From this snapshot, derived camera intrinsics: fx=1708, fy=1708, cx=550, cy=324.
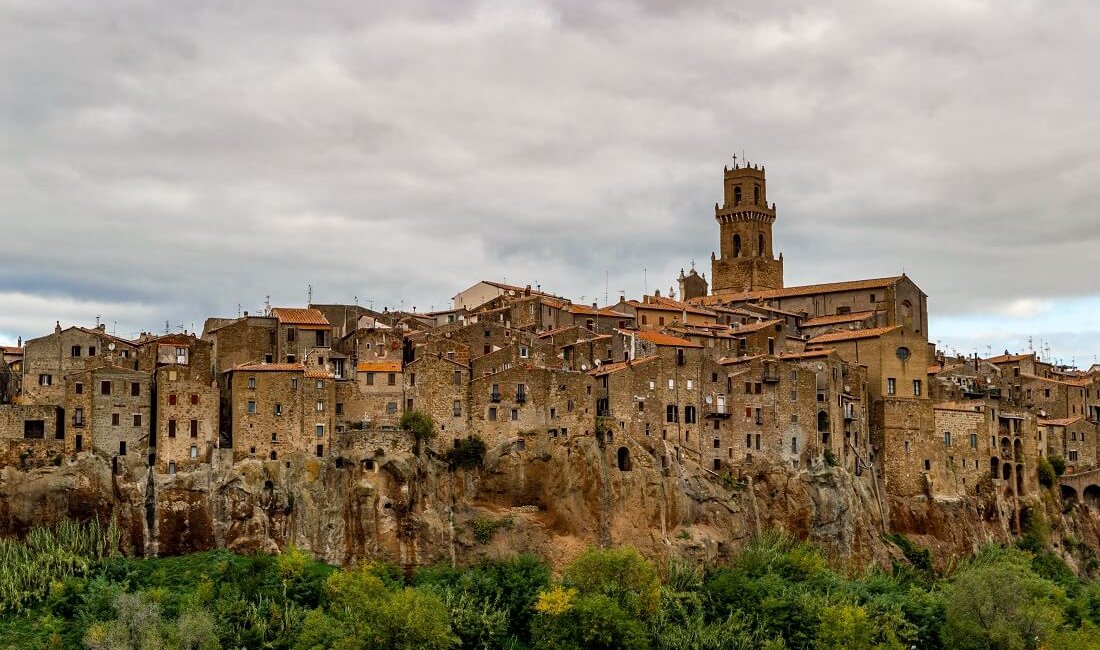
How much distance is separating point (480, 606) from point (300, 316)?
21.7 meters

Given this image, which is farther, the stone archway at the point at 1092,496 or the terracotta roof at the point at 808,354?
the stone archway at the point at 1092,496

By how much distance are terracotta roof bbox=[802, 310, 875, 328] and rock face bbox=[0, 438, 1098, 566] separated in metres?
19.4

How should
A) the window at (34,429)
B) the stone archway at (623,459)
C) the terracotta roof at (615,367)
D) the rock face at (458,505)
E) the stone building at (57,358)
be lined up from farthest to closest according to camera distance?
the terracotta roof at (615,367) < the stone archway at (623,459) < the stone building at (57,358) < the window at (34,429) < the rock face at (458,505)

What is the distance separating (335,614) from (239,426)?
1205cm

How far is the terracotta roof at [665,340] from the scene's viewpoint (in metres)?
95.8

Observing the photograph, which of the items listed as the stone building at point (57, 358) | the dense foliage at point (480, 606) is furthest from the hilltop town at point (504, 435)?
the dense foliage at point (480, 606)

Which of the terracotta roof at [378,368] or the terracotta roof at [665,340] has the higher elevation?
the terracotta roof at [665,340]

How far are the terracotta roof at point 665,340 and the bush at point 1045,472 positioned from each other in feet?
83.6

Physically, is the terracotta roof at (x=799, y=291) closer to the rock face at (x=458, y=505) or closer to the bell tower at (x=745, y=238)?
the bell tower at (x=745, y=238)

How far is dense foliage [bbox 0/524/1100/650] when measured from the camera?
77.4m

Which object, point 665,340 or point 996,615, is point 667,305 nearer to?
point 665,340

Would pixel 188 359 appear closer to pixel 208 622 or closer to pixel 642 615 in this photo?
pixel 208 622

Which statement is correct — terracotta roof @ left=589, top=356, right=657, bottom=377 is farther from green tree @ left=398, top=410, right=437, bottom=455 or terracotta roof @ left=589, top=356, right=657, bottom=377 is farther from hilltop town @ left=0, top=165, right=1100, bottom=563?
green tree @ left=398, top=410, right=437, bottom=455

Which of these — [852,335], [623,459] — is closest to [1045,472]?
[852,335]
